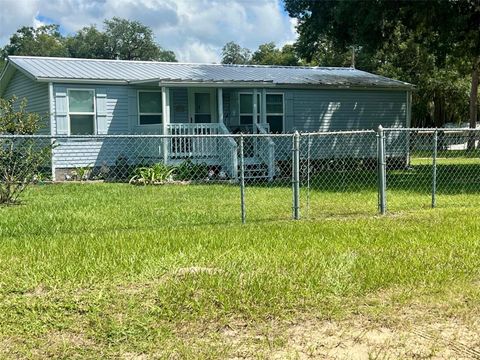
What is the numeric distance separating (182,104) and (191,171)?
3.76m

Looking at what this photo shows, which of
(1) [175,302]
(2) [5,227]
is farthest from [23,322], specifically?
(2) [5,227]

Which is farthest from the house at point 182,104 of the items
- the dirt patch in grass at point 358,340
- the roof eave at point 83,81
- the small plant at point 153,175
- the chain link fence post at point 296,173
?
the dirt patch in grass at point 358,340

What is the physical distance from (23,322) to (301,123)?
55.9 feet

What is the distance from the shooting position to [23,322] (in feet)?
13.1

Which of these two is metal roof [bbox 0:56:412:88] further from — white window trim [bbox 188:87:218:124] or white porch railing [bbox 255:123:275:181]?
white porch railing [bbox 255:123:275:181]

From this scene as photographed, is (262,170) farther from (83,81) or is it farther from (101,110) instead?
(83,81)

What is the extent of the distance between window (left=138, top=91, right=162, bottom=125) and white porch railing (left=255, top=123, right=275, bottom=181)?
3.22 m

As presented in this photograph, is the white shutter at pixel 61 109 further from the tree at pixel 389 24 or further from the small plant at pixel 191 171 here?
the tree at pixel 389 24

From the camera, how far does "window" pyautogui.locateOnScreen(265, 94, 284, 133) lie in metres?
19.6

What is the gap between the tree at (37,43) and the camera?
211ft

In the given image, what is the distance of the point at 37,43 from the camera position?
6531 centimetres

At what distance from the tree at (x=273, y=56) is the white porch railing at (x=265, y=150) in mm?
36483

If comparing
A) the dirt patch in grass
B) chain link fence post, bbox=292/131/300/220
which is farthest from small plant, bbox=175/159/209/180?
the dirt patch in grass

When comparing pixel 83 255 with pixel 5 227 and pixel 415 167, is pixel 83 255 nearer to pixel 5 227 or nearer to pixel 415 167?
pixel 5 227
